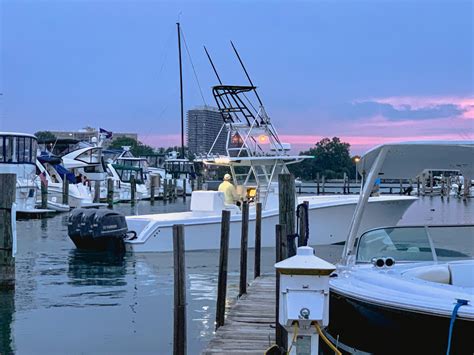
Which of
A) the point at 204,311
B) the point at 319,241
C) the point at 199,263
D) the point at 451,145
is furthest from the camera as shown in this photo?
the point at 319,241

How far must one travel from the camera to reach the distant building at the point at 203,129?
20.0 m

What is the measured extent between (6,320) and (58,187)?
95.6 ft

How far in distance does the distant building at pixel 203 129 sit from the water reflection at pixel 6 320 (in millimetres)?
9707

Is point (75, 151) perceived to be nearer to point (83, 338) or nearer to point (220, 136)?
point (220, 136)

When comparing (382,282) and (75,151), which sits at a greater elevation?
(75,151)

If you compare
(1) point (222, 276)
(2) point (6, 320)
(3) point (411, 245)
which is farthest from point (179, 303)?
(2) point (6, 320)

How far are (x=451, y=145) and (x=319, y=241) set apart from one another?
13.1m

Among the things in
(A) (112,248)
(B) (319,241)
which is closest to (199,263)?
(A) (112,248)

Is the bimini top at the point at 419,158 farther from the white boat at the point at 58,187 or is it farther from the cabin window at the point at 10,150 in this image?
the white boat at the point at 58,187

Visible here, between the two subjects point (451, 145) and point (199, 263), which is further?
point (199, 263)

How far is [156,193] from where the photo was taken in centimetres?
5434

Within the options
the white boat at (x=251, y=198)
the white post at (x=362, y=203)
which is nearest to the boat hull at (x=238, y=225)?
the white boat at (x=251, y=198)

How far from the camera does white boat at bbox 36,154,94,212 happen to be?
125ft

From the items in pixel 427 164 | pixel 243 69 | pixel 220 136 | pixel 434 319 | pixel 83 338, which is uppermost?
pixel 243 69
